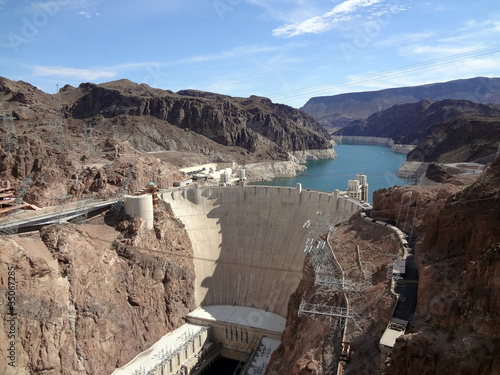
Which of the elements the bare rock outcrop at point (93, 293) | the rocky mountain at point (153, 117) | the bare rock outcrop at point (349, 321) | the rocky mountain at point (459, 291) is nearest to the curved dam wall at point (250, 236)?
the bare rock outcrop at point (93, 293)

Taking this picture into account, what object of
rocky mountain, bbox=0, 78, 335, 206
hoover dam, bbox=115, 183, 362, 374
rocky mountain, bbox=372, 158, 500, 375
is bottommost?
hoover dam, bbox=115, 183, 362, 374

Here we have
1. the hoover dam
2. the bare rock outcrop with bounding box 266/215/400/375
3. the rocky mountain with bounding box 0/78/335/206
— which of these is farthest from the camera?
the rocky mountain with bounding box 0/78/335/206

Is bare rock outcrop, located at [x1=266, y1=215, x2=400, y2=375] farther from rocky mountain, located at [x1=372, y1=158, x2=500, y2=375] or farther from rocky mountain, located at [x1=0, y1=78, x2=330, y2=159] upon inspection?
rocky mountain, located at [x1=0, y1=78, x2=330, y2=159]

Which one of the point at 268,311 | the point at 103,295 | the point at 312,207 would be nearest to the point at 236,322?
the point at 268,311

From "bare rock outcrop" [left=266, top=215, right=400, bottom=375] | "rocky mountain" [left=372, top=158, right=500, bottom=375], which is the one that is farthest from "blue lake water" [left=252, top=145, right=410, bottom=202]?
"rocky mountain" [left=372, top=158, right=500, bottom=375]

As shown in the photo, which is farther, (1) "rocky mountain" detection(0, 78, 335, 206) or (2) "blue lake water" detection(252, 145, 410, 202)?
(2) "blue lake water" detection(252, 145, 410, 202)

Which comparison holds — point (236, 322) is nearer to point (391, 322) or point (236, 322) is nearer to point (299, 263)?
point (299, 263)

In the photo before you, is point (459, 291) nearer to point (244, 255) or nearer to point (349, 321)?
point (349, 321)

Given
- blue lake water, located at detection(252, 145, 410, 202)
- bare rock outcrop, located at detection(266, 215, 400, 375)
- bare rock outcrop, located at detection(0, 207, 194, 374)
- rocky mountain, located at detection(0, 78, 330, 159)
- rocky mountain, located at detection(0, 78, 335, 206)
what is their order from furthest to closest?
rocky mountain, located at detection(0, 78, 330, 159), blue lake water, located at detection(252, 145, 410, 202), rocky mountain, located at detection(0, 78, 335, 206), bare rock outcrop, located at detection(0, 207, 194, 374), bare rock outcrop, located at detection(266, 215, 400, 375)
